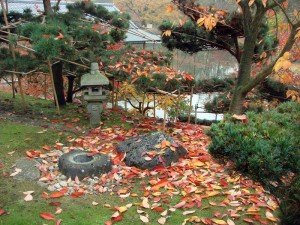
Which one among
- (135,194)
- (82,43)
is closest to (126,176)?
(135,194)

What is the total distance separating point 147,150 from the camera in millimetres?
4281

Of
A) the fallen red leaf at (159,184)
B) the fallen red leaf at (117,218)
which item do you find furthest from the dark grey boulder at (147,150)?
the fallen red leaf at (117,218)

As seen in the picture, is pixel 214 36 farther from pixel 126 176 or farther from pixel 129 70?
pixel 126 176

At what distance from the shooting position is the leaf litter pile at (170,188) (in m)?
3.25

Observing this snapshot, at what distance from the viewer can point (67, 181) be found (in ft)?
12.3

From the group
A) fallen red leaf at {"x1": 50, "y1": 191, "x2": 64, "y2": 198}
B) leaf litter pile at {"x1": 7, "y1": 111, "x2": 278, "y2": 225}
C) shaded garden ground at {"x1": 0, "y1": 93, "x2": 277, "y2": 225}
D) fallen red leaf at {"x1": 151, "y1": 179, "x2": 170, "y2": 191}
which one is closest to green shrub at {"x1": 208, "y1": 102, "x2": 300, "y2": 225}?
shaded garden ground at {"x1": 0, "y1": 93, "x2": 277, "y2": 225}

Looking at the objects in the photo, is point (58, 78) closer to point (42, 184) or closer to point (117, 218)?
point (42, 184)

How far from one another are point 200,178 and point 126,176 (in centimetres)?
99

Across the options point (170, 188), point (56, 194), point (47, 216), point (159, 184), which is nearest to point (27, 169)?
point (56, 194)

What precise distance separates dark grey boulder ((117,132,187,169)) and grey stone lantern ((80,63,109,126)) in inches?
46.2

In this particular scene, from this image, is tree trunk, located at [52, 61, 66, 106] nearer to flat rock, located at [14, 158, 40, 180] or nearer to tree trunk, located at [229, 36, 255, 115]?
flat rock, located at [14, 158, 40, 180]

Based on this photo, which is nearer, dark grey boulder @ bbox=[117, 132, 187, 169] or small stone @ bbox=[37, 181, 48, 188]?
small stone @ bbox=[37, 181, 48, 188]

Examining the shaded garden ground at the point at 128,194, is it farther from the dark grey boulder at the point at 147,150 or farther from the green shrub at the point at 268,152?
the green shrub at the point at 268,152

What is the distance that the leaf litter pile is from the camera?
3248 mm
